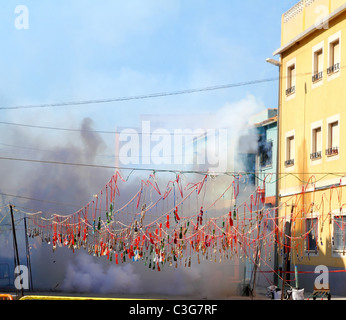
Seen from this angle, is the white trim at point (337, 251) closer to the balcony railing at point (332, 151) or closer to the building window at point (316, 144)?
the balcony railing at point (332, 151)

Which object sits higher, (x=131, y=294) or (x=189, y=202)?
(x=189, y=202)

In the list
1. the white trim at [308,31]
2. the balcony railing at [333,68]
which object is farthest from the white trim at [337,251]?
the white trim at [308,31]

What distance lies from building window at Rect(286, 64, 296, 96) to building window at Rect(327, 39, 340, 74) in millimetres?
2870

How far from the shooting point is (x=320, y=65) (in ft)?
75.4

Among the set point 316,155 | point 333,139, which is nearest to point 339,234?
point 316,155

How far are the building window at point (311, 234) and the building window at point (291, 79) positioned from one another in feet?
16.6

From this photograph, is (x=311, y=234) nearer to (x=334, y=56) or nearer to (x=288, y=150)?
(x=288, y=150)

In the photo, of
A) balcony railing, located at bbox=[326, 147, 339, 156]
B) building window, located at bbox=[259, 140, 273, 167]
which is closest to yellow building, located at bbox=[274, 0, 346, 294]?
balcony railing, located at bbox=[326, 147, 339, 156]

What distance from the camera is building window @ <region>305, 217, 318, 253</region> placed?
74.7 feet

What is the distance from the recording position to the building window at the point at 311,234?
22.8 m

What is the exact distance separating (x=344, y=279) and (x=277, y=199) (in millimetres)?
5040

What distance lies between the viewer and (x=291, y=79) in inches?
990
